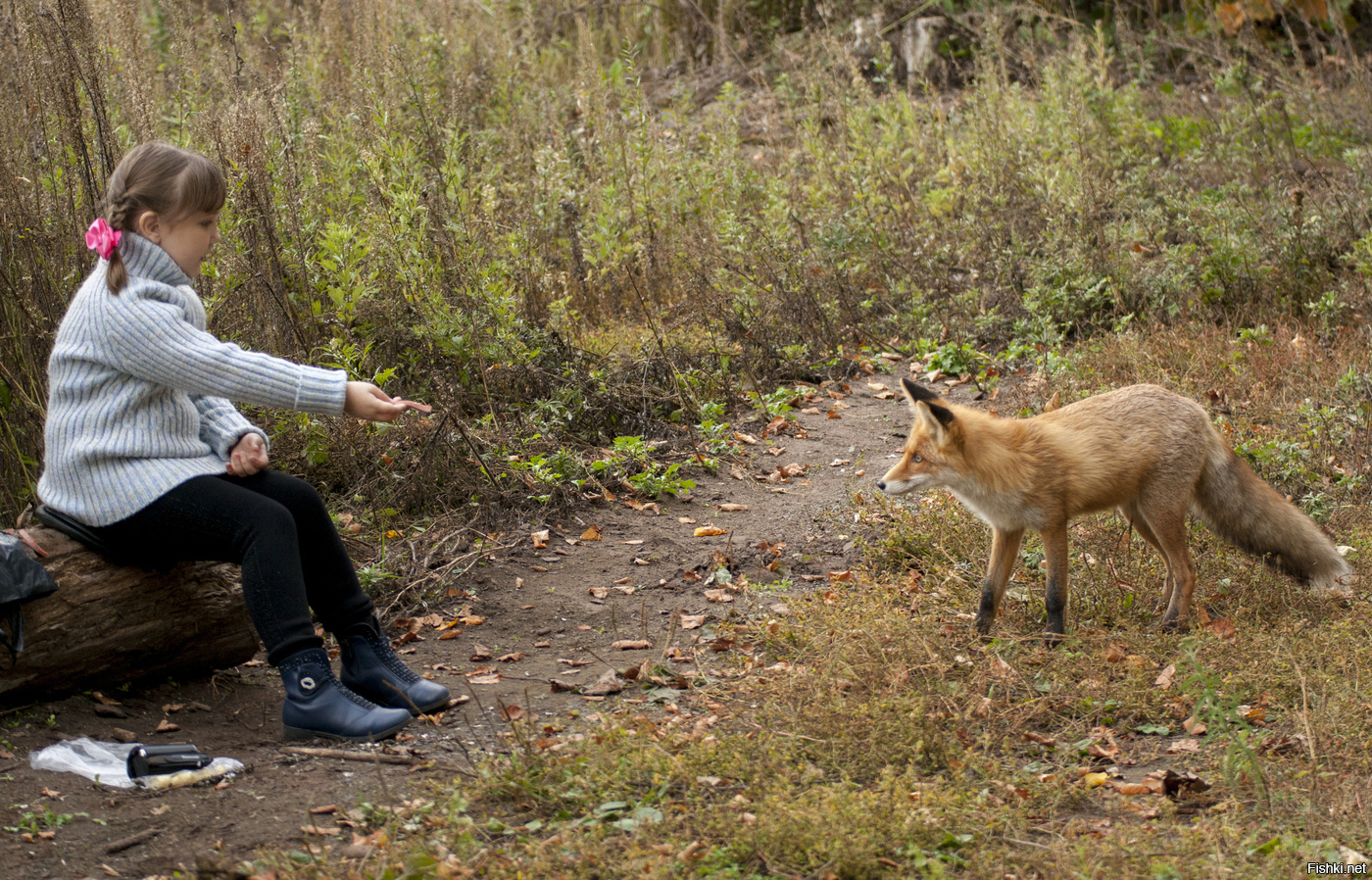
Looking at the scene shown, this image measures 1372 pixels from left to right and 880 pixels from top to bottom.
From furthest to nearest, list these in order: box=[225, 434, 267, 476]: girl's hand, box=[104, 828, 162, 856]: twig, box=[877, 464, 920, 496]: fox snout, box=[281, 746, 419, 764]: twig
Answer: box=[877, 464, 920, 496]: fox snout, box=[225, 434, 267, 476]: girl's hand, box=[281, 746, 419, 764]: twig, box=[104, 828, 162, 856]: twig

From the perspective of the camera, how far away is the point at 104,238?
3.70 m

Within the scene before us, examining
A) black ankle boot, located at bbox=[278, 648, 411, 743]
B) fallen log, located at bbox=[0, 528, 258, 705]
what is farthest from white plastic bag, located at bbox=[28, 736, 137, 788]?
black ankle boot, located at bbox=[278, 648, 411, 743]

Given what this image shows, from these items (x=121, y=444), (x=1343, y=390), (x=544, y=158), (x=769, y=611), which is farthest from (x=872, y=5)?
(x=121, y=444)

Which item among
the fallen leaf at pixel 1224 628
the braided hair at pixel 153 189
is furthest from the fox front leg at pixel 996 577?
the braided hair at pixel 153 189

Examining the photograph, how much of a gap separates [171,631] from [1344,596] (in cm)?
485

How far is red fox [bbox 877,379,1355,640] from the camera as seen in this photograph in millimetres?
4367

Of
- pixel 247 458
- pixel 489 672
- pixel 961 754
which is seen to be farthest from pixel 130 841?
pixel 961 754

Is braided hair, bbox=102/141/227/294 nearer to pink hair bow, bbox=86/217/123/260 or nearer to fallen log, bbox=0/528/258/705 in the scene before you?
pink hair bow, bbox=86/217/123/260

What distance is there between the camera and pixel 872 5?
49.3 feet

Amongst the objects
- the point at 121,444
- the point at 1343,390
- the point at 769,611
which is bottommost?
the point at 769,611

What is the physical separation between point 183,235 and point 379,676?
5.90 ft

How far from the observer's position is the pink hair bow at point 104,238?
12.1ft

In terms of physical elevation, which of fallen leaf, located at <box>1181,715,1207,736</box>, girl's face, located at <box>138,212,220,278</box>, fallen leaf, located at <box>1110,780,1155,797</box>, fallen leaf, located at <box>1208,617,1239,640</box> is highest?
girl's face, located at <box>138,212,220,278</box>

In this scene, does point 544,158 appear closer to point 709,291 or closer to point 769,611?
point 709,291
